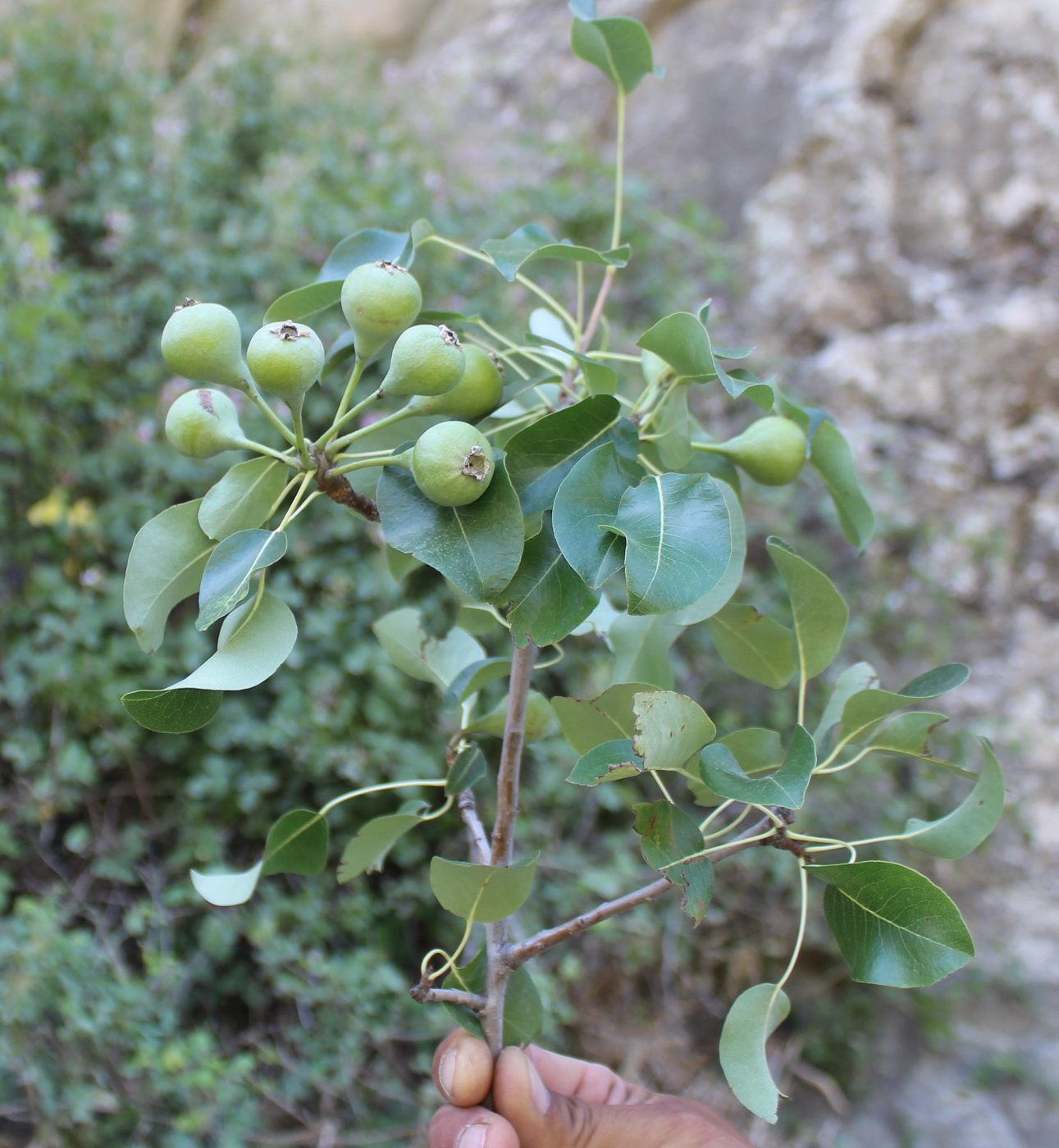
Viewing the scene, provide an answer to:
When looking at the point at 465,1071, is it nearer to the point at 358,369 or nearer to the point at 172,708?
the point at 172,708

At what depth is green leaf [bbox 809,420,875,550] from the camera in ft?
1.83

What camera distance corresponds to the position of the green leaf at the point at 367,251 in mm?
575

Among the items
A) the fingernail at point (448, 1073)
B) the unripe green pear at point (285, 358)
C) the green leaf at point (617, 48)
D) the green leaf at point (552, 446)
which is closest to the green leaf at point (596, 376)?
the green leaf at point (552, 446)

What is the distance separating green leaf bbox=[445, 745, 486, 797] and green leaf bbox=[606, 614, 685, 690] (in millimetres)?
122

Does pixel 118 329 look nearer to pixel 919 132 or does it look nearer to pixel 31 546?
pixel 31 546

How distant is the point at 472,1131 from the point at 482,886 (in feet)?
0.62

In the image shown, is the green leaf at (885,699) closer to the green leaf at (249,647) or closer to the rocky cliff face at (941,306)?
the green leaf at (249,647)

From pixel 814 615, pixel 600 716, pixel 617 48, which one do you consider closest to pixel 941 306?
pixel 617 48

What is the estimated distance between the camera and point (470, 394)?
490 millimetres

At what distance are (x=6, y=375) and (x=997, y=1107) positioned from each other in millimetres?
2559

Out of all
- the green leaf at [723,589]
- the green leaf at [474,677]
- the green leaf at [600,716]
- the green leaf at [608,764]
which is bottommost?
the green leaf at [474,677]

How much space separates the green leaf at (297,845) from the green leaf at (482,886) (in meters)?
0.13

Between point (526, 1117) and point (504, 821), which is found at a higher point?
point (504, 821)

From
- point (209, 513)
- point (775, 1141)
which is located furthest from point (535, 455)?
point (775, 1141)
